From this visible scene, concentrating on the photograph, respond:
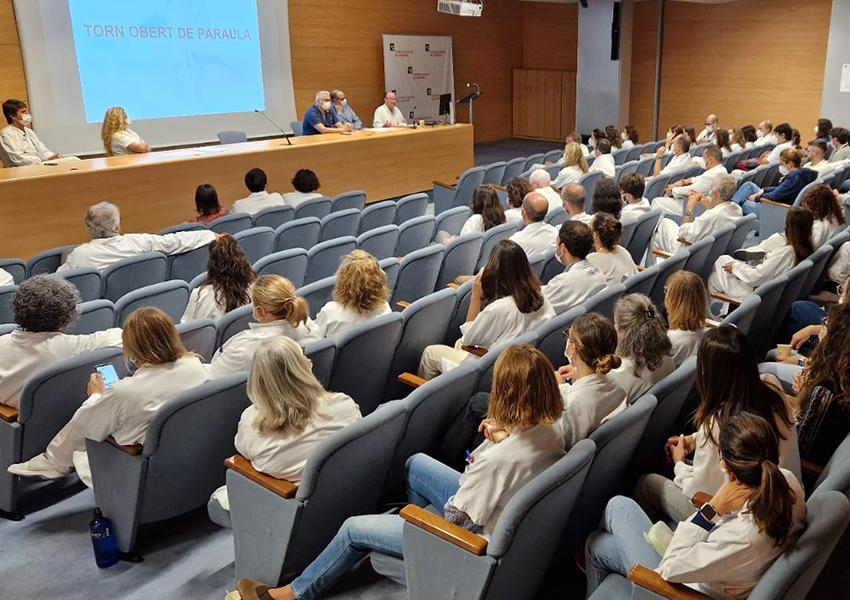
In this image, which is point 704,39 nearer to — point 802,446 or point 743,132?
point 743,132

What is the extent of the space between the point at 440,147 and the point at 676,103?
23.7 ft

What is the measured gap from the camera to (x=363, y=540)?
244 centimetres

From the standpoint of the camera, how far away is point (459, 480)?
8.16 ft

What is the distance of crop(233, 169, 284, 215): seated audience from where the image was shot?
6.95 meters

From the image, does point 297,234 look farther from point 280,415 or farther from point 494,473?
point 494,473

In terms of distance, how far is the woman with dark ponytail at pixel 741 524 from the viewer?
1.84 metres

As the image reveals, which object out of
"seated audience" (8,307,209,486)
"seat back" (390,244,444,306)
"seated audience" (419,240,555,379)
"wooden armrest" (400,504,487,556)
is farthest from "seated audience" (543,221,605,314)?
"wooden armrest" (400,504,487,556)

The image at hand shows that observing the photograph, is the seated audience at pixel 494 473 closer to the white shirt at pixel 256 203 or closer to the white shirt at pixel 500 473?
the white shirt at pixel 500 473

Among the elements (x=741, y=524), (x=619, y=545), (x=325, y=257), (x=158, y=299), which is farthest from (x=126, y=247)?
(x=741, y=524)

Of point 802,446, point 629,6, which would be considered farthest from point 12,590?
point 629,6

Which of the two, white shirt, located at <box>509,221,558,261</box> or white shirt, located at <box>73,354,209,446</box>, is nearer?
white shirt, located at <box>73,354,209,446</box>

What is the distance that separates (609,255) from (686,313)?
53.5 inches

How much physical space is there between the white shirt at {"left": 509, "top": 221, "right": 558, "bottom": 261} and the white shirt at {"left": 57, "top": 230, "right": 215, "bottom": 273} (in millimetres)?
2250

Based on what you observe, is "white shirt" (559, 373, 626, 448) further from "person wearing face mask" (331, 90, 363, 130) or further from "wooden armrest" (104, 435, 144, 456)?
"person wearing face mask" (331, 90, 363, 130)
